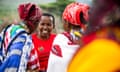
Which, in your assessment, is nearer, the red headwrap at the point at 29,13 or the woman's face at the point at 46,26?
the red headwrap at the point at 29,13

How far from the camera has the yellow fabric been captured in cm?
110

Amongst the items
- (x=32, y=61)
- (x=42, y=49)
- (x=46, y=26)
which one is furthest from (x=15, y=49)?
(x=46, y=26)

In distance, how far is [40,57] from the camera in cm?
475

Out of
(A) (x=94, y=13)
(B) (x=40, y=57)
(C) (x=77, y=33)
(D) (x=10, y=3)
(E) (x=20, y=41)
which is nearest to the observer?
(A) (x=94, y=13)

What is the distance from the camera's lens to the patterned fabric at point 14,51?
326 cm

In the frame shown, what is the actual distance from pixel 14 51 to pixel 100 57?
219cm

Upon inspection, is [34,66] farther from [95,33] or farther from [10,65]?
[95,33]

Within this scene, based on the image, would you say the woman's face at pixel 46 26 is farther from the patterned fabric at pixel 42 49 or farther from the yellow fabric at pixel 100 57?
the yellow fabric at pixel 100 57

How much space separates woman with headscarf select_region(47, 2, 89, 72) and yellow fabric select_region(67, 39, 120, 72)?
8.41 feet

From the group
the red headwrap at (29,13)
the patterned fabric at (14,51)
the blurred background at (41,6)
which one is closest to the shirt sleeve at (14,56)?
the patterned fabric at (14,51)

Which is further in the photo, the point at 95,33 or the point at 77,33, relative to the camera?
the point at 77,33

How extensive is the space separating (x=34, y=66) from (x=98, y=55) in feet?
9.00

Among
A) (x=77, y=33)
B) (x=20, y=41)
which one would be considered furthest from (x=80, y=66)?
(x=77, y=33)

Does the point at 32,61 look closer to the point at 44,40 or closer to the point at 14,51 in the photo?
the point at 14,51
